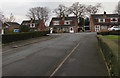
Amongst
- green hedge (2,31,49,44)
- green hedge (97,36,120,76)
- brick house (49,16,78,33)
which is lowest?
green hedge (97,36,120,76)

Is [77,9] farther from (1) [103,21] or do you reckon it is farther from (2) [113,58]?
(2) [113,58]

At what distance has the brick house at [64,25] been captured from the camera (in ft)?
222

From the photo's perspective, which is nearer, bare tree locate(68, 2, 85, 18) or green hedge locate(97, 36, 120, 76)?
green hedge locate(97, 36, 120, 76)

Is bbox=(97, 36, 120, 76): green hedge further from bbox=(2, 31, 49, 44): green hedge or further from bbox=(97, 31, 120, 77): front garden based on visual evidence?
bbox=(2, 31, 49, 44): green hedge

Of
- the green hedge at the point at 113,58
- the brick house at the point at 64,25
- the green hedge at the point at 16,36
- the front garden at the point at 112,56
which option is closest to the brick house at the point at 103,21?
the brick house at the point at 64,25

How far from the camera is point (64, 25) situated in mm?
69312

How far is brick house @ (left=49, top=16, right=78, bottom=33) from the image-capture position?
6762 cm

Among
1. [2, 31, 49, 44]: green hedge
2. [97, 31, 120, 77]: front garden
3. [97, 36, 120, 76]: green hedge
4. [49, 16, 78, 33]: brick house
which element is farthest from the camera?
[49, 16, 78, 33]: brick house

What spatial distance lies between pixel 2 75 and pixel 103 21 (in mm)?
61952

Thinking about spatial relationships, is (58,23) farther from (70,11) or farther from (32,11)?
(32,11)

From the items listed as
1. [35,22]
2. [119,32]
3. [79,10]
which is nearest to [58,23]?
[35,22]

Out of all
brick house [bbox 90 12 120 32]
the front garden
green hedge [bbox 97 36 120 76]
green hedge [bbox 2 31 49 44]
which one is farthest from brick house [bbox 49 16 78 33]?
green hedge [bbox 97 36 120 76]

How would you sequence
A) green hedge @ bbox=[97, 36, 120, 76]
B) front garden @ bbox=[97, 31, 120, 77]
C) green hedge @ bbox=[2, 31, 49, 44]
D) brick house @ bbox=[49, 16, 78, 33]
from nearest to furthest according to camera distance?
front garden @ bbox=[97, 31, 120, 77]
green hedge @ bbox=[97, 36, 120, 76]
green hedge @ bbox=[2, 31, 49, 44]
brick house @ bbox=[49, 16, 78, 33]

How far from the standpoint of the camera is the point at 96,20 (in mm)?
66188
